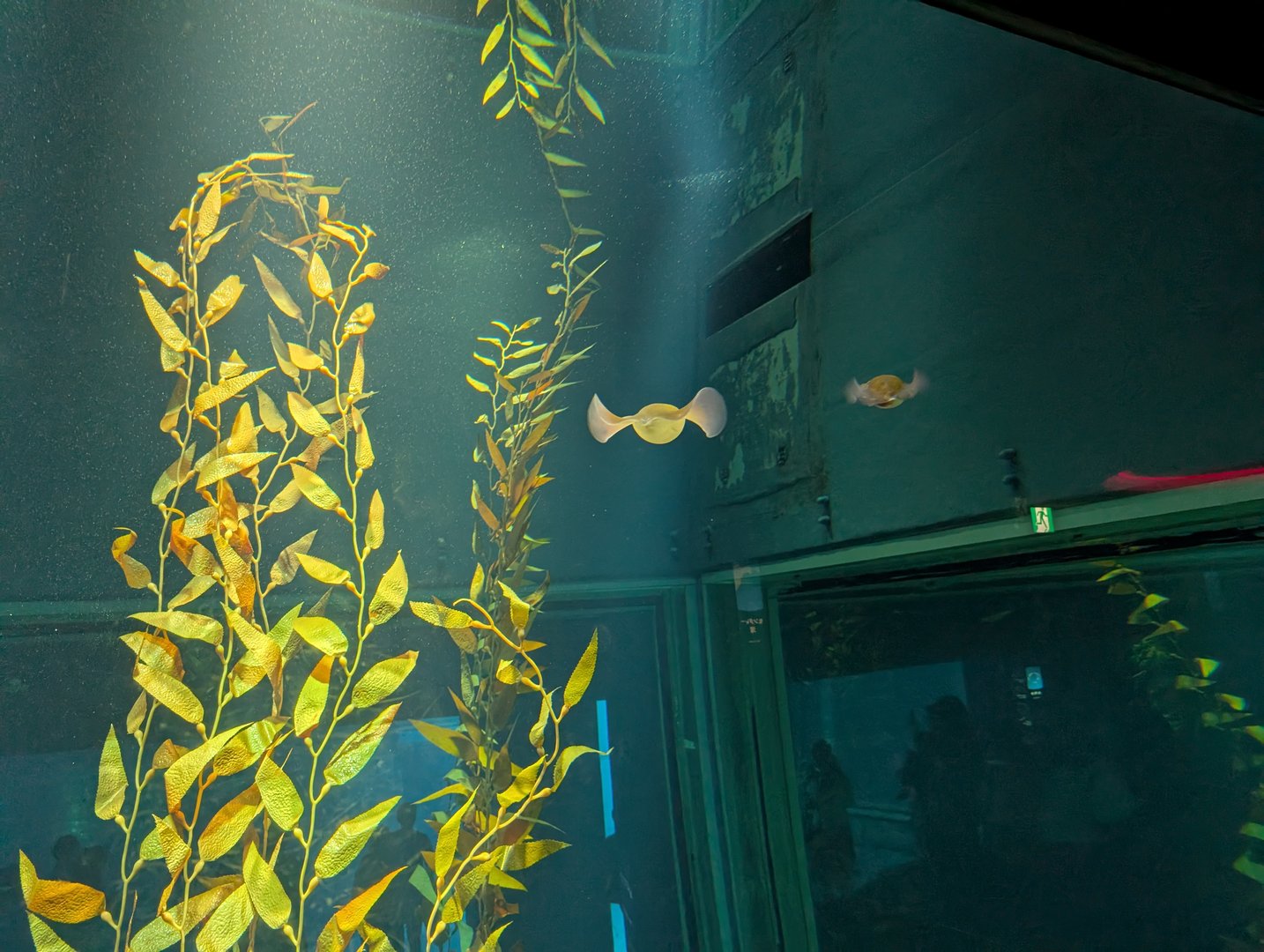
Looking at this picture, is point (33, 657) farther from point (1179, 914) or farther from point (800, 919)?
point (1179, 914)

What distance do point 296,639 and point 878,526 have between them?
981 millimetres

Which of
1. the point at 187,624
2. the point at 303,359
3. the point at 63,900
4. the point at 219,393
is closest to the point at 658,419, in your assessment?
the point at 303,359

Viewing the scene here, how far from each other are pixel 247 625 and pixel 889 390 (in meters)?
1.11

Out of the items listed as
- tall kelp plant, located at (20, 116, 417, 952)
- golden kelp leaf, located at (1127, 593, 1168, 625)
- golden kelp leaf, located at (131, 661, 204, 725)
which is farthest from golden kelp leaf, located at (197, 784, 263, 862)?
golden kelp leaf, located at (1127, 593, 1168, 625)

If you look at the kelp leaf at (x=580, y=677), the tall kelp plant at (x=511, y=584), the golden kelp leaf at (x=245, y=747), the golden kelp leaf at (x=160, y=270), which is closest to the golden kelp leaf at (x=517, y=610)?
the tall kelp plant at (x=511, y=584)

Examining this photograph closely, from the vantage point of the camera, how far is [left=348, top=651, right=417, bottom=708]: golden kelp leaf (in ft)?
2.85

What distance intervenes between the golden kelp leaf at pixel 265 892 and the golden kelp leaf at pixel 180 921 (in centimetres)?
6

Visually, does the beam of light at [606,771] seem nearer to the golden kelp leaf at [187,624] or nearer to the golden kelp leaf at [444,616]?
the golden kelp leaf at [444,616]

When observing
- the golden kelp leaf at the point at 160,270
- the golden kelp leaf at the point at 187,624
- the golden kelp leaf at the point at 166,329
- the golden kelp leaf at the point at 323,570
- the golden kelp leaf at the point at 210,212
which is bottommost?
the golden kelp leaf at the point at 187,624

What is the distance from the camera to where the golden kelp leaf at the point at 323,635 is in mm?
838

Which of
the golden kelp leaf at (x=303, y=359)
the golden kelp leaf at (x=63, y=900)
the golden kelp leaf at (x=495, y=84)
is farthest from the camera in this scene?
the golden kelp leaf at (x=495, y=84)

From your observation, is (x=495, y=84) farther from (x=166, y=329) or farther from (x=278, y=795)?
(x=278, y=795)

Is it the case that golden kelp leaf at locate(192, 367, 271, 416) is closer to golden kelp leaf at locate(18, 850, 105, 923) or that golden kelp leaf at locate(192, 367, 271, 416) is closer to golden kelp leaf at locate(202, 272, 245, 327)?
golden kelp leaf at locate(202, 272, 245, 327)

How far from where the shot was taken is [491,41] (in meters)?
1.49
